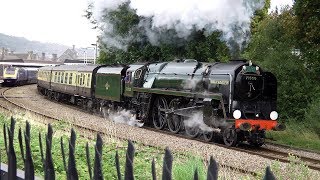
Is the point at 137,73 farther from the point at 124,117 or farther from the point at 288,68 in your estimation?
the point at 288,68

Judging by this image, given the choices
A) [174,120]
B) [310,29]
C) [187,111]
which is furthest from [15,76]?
[187,111]

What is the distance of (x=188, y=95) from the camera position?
52.2ft

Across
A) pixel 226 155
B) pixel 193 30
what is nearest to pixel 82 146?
pixel 226 155

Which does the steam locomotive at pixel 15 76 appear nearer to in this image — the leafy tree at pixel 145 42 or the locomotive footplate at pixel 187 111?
the leafy tree at pixel 145 42

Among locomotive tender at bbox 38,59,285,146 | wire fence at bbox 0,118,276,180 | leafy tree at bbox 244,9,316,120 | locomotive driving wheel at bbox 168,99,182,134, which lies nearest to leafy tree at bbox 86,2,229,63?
leafy tree at bbox 244,9,316,120

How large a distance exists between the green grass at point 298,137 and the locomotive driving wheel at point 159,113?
13.1 feet

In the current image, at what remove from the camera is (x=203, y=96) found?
1537cm

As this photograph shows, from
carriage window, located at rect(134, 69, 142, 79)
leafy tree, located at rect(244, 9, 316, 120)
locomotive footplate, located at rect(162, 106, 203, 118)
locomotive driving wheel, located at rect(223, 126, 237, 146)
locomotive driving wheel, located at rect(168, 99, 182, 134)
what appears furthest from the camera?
leafy tree, located at rect(244, 9, 316, 120)

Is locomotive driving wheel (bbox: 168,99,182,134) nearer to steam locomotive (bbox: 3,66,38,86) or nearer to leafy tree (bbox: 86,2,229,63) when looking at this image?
leafy tree (bbox: 86,2,229,63)

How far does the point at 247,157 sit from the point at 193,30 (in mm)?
14854

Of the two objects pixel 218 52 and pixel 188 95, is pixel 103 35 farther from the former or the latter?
pixel 188 95

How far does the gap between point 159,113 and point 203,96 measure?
3367 mm

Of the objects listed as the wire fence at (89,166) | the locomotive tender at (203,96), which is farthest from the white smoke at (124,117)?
the wire fence at (89,166)

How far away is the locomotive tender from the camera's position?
14508 mm
